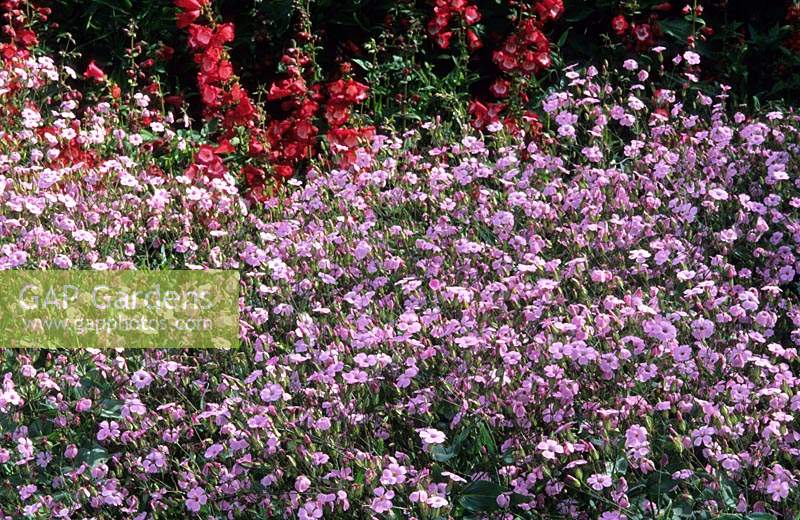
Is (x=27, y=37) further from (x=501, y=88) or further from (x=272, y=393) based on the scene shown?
(x=272, y=393)

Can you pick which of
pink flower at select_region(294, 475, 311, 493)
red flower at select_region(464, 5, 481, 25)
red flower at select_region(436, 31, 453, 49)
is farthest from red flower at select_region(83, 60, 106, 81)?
pink flower at select_region(294, 475, 311, 493)

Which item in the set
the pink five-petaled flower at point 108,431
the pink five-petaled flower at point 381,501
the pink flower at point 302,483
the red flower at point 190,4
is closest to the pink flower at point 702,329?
the pink five-petaled flower at point 381,501

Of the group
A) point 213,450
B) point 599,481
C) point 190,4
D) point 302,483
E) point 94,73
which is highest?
point 190,4

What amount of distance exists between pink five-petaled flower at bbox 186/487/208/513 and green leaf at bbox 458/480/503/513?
700mm

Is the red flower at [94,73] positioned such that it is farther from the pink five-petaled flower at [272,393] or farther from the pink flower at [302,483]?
the pink flower at [302,483]

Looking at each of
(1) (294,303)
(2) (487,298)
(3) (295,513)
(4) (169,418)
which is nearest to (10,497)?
(4) (169,418)

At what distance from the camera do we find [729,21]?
5980 mm

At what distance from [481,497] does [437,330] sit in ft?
2.07

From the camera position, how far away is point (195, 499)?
2920mm

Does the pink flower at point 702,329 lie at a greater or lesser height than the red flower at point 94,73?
greater

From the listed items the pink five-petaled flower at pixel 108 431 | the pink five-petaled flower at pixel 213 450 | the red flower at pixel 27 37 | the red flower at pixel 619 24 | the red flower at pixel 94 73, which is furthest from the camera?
the red flower at pixel 27 37

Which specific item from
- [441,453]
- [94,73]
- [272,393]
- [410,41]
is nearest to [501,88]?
[410,41]

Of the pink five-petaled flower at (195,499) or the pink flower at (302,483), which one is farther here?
the pink five-petaled flower at (195,499)

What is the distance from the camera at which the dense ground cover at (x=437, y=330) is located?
2.72 m
